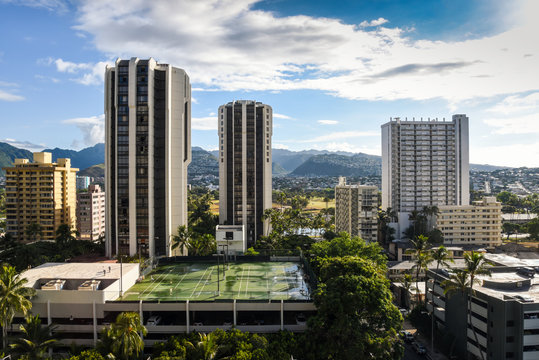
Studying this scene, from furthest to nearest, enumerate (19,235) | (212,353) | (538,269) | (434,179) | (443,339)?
(434,179) < (19,235) < (538,269) < (443,339) < (212,353)

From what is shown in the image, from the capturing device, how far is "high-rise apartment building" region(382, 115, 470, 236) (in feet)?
381

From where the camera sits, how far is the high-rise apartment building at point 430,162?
116125 mm

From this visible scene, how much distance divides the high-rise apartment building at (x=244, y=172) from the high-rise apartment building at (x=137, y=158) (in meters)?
28.6

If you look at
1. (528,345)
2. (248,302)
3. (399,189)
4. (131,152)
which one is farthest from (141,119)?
(399,189)

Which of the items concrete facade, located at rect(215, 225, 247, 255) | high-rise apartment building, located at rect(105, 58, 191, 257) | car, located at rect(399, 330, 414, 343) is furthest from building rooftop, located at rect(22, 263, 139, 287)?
car, located at rect(399, 330, 414, 343)

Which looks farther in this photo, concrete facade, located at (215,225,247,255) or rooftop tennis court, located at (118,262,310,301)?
concrete facade, located at (215,225,247,255)

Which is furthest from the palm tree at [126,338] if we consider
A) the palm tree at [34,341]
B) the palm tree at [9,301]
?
the palm tree at [9,301]

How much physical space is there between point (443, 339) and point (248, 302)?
24763 mm

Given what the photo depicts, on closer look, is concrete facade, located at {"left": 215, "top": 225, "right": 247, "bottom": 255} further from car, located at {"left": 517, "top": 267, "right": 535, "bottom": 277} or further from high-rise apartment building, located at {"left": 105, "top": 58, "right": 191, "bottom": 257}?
car, located at {"left": 517, "top": 267, "right": 535, "bottom": 277}

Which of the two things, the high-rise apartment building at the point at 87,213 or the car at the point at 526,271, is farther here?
the high-rise apartment building at the point at 87,213

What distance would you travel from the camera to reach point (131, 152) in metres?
68.5

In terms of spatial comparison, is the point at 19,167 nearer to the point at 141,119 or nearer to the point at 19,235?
the point at 19,235

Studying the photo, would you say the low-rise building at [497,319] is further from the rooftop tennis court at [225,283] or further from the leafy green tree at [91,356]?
the leafy green tree at [91,356]

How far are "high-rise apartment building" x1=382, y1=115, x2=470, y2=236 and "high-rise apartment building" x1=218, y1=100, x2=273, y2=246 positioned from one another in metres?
44.8
